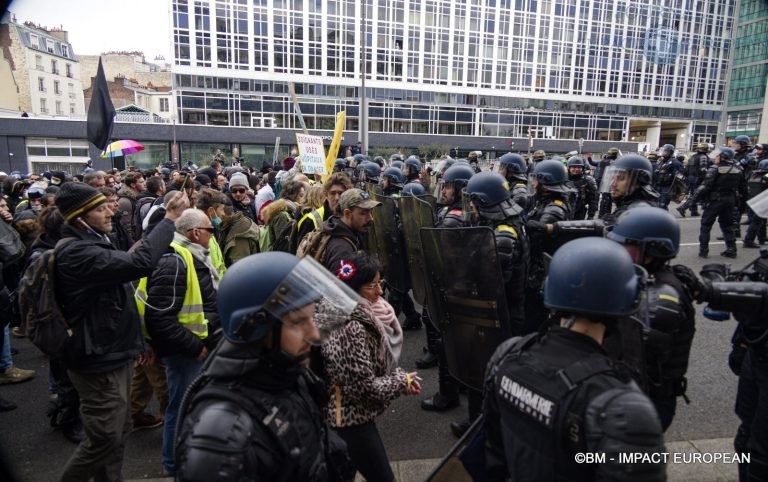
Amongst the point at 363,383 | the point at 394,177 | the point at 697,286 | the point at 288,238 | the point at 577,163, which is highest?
the point at 577,163

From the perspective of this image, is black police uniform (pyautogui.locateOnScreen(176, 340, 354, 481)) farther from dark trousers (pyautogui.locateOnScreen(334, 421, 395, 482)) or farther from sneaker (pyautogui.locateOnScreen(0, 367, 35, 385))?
sneaker (pyautogui.locateOnScreen(0, 367, 35, 385))

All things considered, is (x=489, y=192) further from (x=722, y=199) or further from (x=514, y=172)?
(x=722, y=199)

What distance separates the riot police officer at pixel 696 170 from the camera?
11.8m

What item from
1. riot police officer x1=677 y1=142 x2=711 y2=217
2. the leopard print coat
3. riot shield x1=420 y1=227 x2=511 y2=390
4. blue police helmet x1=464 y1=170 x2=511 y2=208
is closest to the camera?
the leopard print coat

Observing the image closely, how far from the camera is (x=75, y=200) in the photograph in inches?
113

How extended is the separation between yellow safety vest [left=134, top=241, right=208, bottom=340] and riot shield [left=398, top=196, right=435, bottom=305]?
2.20 metres

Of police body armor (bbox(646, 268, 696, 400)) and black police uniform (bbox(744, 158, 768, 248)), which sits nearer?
police body armor (bbox(646, 268, 696, 400))

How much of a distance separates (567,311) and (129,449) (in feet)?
11.6

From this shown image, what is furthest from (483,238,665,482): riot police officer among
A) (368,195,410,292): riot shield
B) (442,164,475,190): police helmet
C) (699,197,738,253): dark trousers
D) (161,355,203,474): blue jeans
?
(699,197,738,253): dark trousers

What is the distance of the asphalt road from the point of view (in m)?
3.50

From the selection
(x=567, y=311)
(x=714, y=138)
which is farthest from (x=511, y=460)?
(x=714, y=138)

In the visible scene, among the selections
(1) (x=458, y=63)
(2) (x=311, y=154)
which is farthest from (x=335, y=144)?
(1) (x=458, y=63)

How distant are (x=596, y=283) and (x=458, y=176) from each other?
3800 millimetres

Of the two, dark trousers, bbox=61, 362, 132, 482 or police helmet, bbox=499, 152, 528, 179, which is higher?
police helmet, bbox=499, 152, 528, 179
